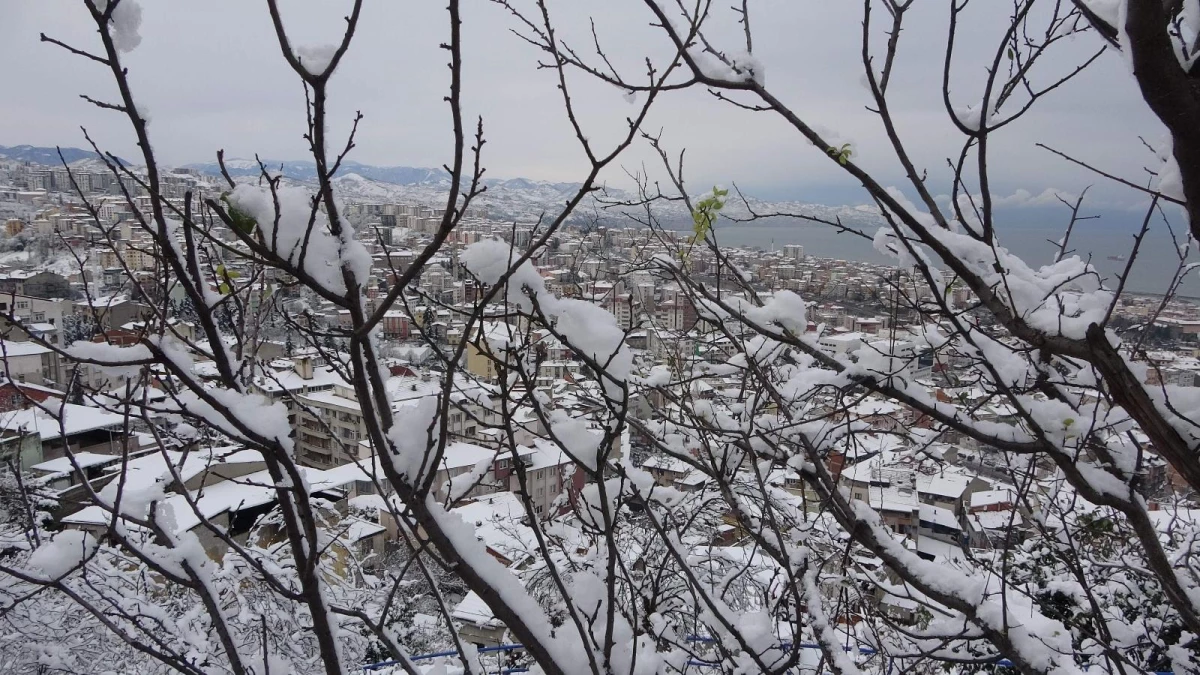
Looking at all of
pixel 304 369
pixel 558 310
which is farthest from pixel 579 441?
pixel 304 369

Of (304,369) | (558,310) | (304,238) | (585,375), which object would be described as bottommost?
(304,369)

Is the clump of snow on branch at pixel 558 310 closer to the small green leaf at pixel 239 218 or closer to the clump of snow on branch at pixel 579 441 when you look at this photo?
the clump of snow on branch at pixel 579 441

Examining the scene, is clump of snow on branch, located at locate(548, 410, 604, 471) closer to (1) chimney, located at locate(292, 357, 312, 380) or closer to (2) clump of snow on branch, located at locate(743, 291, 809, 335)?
(2) clump of snow on branch, located at locate(743, 291, 809, 335)

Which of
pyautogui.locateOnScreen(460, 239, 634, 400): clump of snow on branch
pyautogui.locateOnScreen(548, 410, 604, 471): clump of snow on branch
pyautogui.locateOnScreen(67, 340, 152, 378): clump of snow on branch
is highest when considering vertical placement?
pyautogui.locateOnScreen(460, 239, 634, 400): clump of snow on branch

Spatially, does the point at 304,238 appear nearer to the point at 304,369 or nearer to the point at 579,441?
the point at 579,441

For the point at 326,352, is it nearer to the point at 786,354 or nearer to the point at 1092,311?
the point at 1092,311

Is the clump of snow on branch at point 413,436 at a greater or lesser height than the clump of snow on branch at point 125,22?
lesser

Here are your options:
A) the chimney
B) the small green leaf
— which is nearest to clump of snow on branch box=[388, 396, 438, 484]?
the small green leaf

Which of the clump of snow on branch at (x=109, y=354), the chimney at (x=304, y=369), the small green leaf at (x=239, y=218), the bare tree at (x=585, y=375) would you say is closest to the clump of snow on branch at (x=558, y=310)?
the bare tree at (x=585, y=375)

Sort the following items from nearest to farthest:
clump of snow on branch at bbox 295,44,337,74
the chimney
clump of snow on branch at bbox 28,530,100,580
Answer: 1. clump of snow on branch at bbox 295,44,337,74
2. clump of snow on branch at bbox 28,530,100,580
3. the chimney
